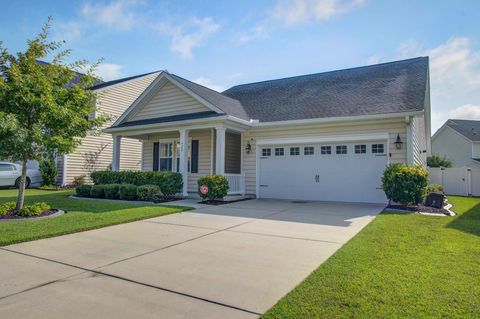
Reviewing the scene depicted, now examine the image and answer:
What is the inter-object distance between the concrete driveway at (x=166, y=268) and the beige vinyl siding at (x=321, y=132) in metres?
4.40

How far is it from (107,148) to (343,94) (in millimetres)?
13601

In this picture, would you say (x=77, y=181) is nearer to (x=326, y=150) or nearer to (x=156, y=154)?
(x=156, y=154)

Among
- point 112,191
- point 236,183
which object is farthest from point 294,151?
point 112,191

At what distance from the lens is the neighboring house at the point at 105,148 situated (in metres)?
17.0

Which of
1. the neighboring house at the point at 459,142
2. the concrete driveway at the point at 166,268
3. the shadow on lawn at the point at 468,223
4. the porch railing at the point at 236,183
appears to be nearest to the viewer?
the concrete driveway at the point at 166,268

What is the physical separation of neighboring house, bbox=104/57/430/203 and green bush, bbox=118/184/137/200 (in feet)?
6.35

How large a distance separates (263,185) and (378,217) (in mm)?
5618

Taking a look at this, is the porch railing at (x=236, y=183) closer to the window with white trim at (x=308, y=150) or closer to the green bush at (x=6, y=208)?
the window with white trim at (x=308, y=150)

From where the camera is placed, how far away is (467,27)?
32.3 feet

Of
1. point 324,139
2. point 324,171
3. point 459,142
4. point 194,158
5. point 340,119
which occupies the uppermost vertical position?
point 459,142

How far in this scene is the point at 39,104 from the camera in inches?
294

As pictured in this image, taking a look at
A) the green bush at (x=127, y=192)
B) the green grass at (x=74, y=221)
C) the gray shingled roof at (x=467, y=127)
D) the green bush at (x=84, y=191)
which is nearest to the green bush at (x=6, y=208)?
the green grass at (x=74, y=221)

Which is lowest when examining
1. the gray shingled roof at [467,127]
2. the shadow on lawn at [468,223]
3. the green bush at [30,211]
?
the shadow on lawn at [468,223]

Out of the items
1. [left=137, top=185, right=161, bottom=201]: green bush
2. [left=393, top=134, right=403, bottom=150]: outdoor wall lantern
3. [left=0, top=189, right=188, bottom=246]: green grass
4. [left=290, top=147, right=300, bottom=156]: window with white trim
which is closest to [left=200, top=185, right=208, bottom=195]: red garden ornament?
[left=0, top=189, right=188, bottom=246]: green grass
